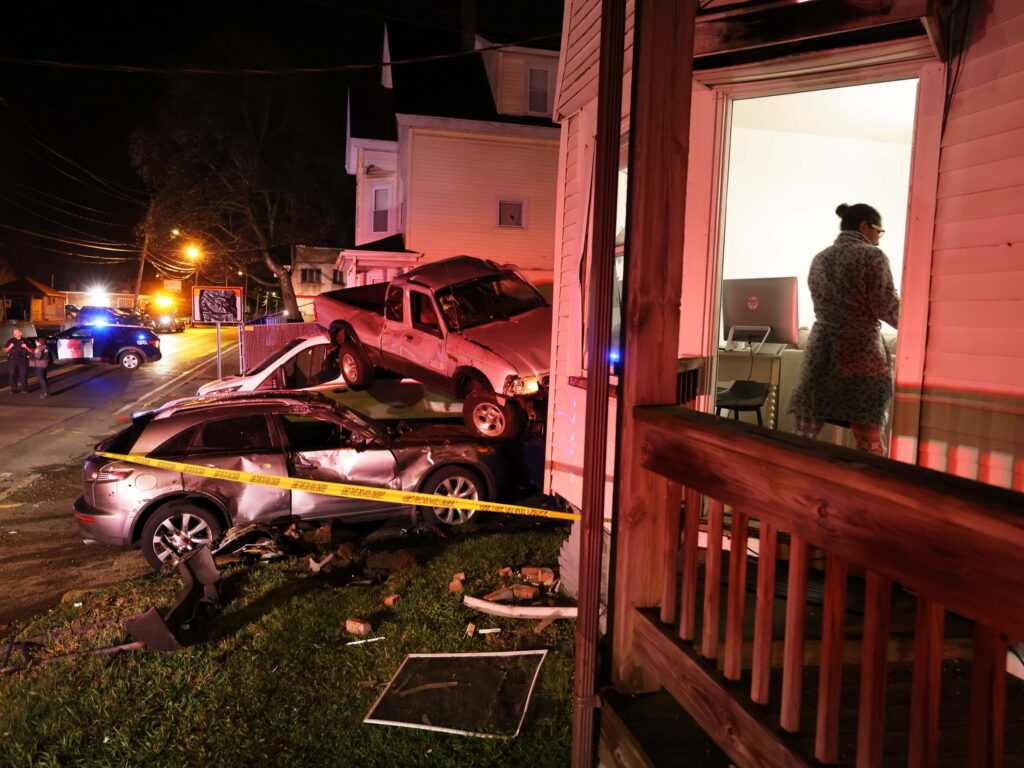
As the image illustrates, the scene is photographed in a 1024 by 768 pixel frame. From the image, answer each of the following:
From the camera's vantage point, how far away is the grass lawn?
3799 millimetres

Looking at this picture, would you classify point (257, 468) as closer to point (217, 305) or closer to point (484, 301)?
point (484, 301)

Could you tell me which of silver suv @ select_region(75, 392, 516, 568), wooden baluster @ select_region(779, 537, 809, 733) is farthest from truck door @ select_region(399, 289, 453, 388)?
wooden baluster @ select_region(779, 537, 809, 733)

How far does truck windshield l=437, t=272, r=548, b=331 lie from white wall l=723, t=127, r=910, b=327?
12.5 ft

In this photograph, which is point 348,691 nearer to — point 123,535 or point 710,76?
point 123,535

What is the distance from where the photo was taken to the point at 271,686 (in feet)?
14.6

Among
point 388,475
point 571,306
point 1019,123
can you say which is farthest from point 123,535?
point 1019,123

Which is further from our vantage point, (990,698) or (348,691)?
(348,691)

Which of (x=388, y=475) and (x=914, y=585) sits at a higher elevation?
(x=914, y=585)

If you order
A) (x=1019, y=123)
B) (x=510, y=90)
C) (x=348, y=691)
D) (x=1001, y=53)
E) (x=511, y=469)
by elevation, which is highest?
(x=510, y=90)

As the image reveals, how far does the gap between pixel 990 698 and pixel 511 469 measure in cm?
683

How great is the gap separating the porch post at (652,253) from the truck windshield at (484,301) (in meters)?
6.65

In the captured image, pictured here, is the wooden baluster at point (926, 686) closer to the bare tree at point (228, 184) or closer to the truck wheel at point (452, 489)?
the truck wheel at point (452, 489)

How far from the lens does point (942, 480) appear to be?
1657 mm

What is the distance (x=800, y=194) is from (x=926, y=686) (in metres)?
5.38
